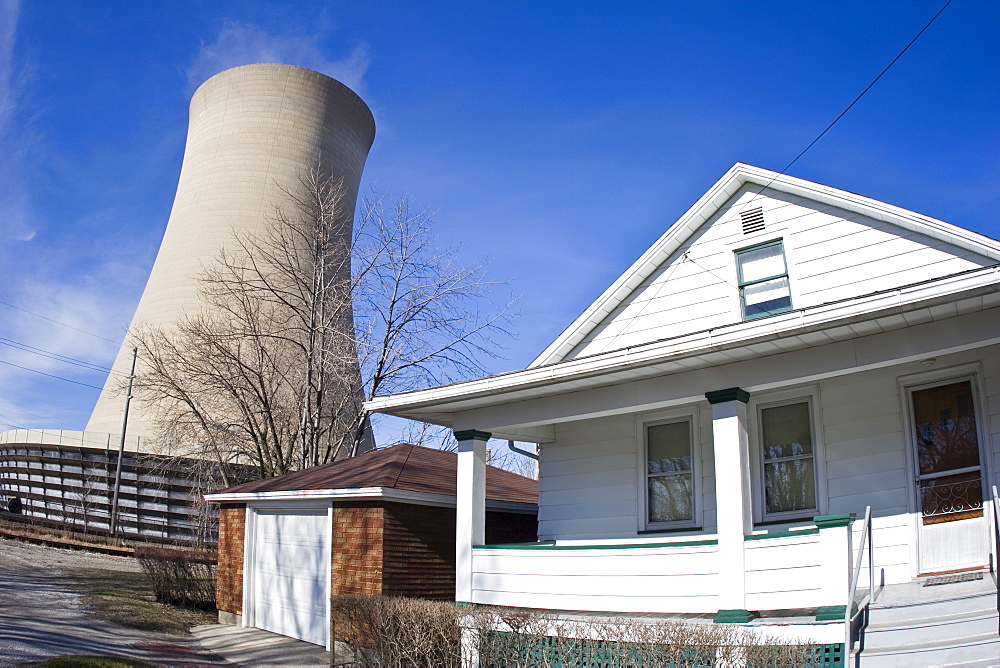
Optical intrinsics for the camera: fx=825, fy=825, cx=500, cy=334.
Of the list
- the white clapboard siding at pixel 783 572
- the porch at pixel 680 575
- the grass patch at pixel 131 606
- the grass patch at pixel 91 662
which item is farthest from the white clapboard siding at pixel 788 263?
the grass patch at pixel 131 606

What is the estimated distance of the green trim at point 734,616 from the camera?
7.14m

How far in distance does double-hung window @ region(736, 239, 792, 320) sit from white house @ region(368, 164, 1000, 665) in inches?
1.0

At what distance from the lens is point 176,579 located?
15.3 m

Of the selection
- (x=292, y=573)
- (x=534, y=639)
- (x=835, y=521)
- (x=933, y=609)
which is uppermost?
(x=835, y=521)

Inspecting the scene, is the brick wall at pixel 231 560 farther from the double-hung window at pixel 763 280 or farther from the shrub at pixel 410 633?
the double-hung window at pixel 763 280

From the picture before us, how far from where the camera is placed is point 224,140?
27484 mm

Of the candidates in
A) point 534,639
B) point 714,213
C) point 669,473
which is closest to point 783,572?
point 534,639

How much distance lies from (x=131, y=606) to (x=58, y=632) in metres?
3.87

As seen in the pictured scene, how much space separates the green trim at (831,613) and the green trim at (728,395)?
2005 millimetres

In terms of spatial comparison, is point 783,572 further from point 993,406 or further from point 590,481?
point 590,481

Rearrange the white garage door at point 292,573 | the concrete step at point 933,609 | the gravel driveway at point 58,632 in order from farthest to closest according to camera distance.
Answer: the white garage door at point 292,573 → the gravel driveway at point 58,632 → the concrete step at point 933,609

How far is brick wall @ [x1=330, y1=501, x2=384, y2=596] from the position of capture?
1108cm

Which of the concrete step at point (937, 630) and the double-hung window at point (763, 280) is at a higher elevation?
the double-hung window at point (763, 280)

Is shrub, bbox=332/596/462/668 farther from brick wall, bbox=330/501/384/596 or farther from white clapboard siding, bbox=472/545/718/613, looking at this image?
brick wall, bbox=330/501/384/596
